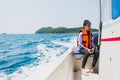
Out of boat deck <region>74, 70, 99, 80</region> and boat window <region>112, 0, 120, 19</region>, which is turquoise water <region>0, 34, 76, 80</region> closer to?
boat deck <region>74, 70, 99, 80</region>

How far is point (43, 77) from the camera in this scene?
72.2 inches

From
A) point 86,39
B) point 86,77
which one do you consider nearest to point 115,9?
point 86,77

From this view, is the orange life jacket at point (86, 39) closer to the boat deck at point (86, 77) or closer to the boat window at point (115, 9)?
the boat deck at point (86, 77)

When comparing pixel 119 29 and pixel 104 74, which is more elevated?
pixel 119 29

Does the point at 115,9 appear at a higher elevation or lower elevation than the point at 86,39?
higher

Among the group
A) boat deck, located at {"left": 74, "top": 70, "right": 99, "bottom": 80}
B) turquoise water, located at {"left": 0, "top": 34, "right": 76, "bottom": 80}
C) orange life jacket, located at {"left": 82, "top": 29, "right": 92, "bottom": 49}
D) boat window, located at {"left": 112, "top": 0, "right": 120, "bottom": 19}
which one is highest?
boat window, located at {"left": 112, "top": 0, "right": 120, "bottom": 19}

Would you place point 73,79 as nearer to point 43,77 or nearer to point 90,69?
point 90,69

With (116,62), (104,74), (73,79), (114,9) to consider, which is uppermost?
(114,9)

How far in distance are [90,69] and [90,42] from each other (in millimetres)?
434

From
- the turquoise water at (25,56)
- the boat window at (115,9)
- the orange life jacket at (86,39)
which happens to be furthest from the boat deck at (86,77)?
the turquoise water at (25,56)

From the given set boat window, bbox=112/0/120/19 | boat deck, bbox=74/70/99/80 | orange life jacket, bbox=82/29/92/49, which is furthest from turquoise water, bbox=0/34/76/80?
boat window, bbox=112/0/120/19

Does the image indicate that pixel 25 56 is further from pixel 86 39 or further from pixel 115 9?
pixel 115 9

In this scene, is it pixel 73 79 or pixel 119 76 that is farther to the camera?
pixel 73 79

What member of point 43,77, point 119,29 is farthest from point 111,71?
point 43,77
